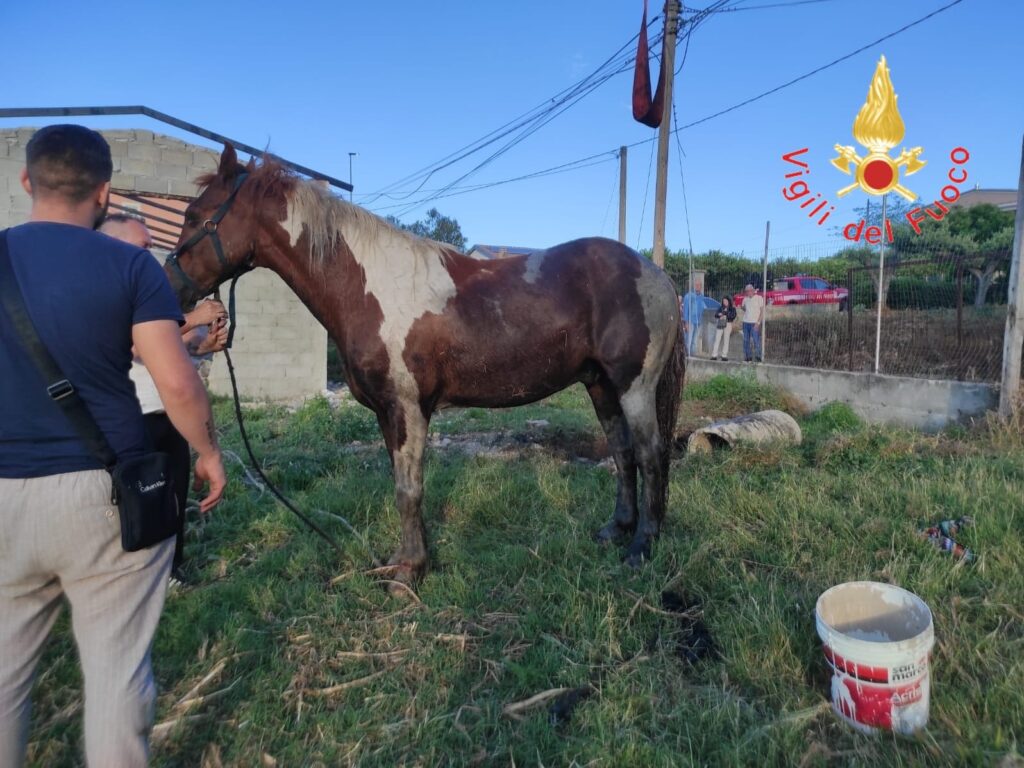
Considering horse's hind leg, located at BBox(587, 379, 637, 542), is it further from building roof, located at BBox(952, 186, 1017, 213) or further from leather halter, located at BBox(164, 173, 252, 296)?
building roof, located at BBox(952, 186, 1017, 213)

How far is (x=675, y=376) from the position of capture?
160 inches

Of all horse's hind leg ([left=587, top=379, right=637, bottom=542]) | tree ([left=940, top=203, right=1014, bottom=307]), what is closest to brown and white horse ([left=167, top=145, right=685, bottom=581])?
horse's hind leg ([left=587, top=379, right=637, bottom=542])

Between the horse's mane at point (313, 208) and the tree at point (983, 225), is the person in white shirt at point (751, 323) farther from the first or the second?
the tree at point (983, 225)

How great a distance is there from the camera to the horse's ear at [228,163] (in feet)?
10.9

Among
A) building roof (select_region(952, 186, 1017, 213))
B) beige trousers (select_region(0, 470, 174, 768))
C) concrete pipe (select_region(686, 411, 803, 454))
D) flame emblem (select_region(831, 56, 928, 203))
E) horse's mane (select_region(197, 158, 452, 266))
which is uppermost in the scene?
building roof (select_region(952, 186, 1017, 213))

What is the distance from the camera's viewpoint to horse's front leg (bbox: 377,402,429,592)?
11.2 feet

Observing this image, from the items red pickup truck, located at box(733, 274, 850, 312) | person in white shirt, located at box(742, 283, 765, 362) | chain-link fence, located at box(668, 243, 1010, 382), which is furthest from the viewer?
red pickup truck, located at box(733, 274, 850, 312)

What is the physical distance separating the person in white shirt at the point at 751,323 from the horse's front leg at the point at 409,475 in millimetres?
9818

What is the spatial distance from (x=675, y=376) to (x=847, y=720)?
2.30 m

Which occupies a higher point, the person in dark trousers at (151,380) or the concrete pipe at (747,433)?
the person in dark trousers at (151,380)

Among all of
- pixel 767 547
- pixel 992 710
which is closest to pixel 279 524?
pixel 767 547

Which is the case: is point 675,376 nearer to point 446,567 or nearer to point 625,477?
point 625,477

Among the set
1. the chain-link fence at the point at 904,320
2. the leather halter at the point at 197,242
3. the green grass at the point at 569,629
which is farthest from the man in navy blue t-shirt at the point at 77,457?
the chain-link fence at the point at 904,320

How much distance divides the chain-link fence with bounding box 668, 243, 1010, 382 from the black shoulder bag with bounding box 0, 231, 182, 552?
29.2ft
